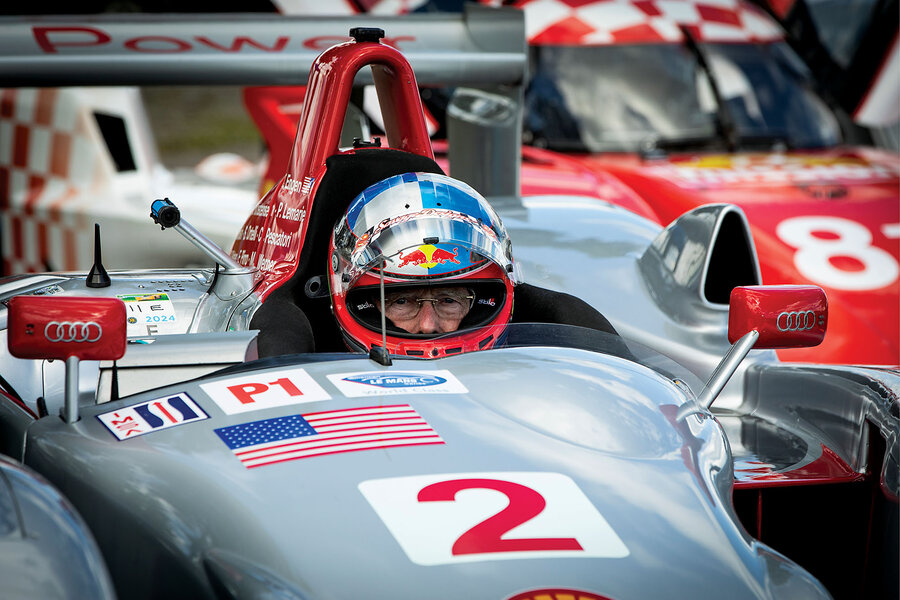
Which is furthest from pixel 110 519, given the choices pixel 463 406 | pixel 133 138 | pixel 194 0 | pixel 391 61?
pixel 194 0

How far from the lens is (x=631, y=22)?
742cm

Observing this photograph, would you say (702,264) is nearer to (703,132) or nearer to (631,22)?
(703,132)

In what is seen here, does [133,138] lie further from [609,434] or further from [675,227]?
[609,434]

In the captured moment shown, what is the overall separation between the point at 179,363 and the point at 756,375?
169 centimetres

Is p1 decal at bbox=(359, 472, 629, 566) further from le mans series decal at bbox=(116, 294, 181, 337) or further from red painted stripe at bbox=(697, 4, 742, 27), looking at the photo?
red painted stripe at bbox=(697, 4, 742, 27)

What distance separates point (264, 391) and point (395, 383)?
225 mm

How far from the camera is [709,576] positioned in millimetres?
1721

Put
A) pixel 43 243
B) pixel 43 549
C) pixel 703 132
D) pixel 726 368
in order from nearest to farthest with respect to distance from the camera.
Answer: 1. pixel 43 549
2. pixel 726 368
3. pixel 43 243
4. pixel 703 132

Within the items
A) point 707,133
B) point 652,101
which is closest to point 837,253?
point 707,133

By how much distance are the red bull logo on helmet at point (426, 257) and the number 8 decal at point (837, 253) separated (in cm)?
323

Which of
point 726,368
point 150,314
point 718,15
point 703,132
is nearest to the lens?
point 726,368

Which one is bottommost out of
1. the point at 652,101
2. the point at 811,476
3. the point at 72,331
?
the point at 652,101

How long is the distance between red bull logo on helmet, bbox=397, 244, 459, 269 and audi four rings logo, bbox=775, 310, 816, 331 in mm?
703

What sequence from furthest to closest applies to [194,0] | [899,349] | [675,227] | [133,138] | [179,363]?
1. [194,0]
2. [133,138]
3. [899,349]
4. [675,227]
5. [179,363]
